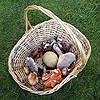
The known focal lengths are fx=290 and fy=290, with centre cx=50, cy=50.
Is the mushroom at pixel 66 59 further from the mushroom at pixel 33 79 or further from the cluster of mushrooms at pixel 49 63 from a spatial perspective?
the mushroom at pixel 33 79

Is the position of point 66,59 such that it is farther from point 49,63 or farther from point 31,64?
point 31,64

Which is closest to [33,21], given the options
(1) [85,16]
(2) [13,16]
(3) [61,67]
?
(2) [13,16]

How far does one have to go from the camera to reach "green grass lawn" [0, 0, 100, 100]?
204cm

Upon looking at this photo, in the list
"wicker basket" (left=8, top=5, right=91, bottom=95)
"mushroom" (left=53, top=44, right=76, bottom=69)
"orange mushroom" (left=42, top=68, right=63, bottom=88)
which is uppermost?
"wicker basket" (left=8, top=5, right=91, bottom=95)

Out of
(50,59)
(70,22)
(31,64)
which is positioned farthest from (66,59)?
(70,22)

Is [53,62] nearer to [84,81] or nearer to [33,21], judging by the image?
[84,81]

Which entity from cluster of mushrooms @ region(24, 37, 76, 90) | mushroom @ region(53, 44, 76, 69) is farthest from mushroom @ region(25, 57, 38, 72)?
mushroom @ region(53, 44, 76, 69)

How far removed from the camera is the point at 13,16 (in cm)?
232

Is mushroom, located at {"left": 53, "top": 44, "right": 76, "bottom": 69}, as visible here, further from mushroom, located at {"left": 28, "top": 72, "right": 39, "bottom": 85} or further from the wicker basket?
mushroom, located at {"left": 28, "top": 72, "right": 39, "bottom": 85}

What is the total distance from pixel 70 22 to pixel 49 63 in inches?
→ 19.4

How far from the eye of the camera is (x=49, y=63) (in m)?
1.92

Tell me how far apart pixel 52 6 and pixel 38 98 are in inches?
30.0

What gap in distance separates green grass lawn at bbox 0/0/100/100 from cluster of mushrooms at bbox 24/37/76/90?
20 centimetres

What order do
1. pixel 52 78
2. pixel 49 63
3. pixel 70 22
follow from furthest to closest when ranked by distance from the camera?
pixel 70 22, pixel 49 63, pixel 52 78
